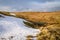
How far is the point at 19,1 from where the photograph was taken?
10.6 feet

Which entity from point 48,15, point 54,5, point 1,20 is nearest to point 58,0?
point 54,5

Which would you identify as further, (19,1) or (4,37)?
(19,1)

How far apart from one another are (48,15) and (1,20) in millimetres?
759

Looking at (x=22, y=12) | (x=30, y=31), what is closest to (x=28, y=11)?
(x=22, y=12)

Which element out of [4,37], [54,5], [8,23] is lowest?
[4,37]

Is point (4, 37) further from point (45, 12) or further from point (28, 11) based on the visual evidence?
point (45, 12)

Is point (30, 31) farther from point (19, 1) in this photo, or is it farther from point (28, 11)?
point (19, 1)

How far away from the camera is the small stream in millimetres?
3057

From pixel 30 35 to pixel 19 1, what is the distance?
587 mm

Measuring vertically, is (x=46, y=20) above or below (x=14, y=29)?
Answer: above

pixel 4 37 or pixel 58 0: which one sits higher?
pixel 58 0

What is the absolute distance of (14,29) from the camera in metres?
3.12

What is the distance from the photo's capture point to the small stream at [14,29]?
3.06 m

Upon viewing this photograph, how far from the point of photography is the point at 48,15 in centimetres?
322
